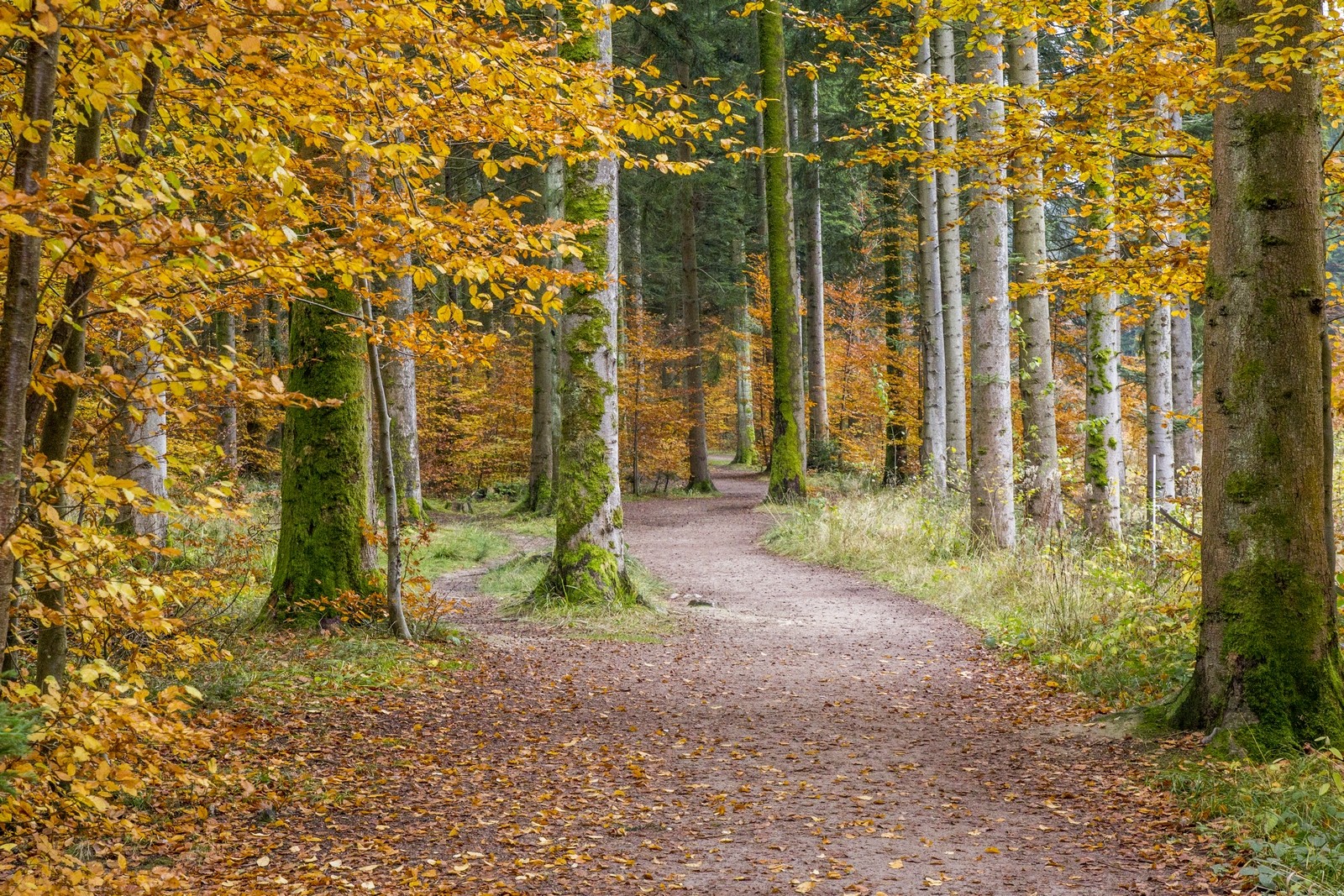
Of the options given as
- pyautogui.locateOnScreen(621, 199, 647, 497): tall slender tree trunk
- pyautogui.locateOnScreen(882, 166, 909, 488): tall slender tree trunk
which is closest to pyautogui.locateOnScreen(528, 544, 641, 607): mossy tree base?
pyautogui.locateOnScreen(621, 199, 647, 497): tall slender tree trunk

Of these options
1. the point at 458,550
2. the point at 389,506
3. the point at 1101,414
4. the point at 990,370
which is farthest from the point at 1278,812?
the point at 458,550

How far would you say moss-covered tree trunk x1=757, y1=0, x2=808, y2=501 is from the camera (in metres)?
16.0

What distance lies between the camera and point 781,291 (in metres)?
16.6

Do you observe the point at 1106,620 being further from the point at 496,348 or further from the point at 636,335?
the point at 636,335

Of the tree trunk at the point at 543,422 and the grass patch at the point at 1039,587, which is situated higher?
the tree trunk at the point at 543,422

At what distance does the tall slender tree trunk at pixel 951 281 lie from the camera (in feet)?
41.1

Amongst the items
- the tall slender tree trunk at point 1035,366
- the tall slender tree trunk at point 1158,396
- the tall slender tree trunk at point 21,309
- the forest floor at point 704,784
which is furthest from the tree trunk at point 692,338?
Result: the tall slender tree trunk at point 21,309

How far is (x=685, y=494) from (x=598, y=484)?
13.2 meters

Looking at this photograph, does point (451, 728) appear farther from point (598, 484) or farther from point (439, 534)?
point (439, 534)

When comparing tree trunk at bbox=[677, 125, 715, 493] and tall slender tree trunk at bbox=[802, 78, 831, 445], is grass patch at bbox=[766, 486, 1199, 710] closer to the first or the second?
tree trunk at bbox=[677, 125, 715, 493]

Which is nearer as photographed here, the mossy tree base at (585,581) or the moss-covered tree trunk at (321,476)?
the moss-covered tree trunk at (321,476)

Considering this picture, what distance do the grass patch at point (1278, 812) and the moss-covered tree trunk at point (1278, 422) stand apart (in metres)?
0.27

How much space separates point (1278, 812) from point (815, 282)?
19575mm

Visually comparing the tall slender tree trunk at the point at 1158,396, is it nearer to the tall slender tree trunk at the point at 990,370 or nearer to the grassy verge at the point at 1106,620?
the tall slender tree trunk at the point at 990,370
